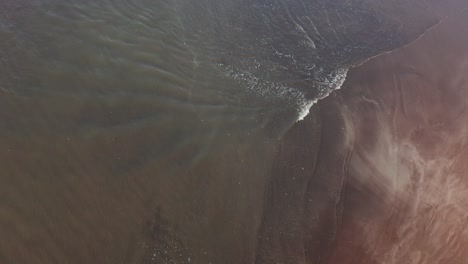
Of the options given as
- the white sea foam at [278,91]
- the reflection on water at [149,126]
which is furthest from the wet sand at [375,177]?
the white sea foam at [278,91]

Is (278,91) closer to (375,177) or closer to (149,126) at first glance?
(375,177)

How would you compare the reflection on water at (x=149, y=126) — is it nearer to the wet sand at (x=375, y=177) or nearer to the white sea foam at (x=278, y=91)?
the white sea foam at (x=278, y=91)

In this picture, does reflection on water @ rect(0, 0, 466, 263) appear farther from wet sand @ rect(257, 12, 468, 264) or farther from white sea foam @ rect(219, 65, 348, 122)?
wet sand @ rect(257, 12, 468, 264)

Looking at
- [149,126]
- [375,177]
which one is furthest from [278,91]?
[149,126]

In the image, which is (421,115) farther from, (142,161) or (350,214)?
(142,161)

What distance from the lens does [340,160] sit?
8.24 metres

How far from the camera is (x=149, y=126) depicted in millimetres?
7492

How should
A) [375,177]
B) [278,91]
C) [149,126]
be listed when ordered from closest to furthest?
[149,126], [375,177], [278,91]

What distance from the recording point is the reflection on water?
5.94m

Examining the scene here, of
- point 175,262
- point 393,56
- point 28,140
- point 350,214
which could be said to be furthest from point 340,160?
point 28,140

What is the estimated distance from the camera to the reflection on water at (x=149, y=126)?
5.94m

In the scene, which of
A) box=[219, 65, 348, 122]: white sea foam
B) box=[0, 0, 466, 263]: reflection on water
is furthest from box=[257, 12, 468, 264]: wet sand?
box=[219, 65, 348, 122]: white sea foam

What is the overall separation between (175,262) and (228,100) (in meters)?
4.27

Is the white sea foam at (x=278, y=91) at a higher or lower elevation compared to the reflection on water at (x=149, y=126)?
higher
